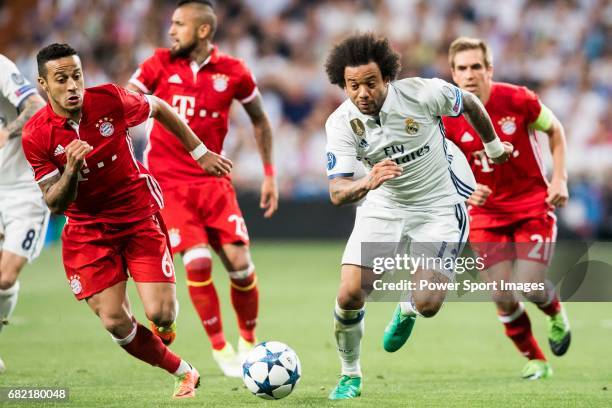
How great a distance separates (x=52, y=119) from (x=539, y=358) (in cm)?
422

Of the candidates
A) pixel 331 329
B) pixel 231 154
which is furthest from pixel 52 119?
pixel 231 154

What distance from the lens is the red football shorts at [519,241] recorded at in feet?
27.0

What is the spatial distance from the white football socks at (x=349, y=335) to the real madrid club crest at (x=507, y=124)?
2.18 metres

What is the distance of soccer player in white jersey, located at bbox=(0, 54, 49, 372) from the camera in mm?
7875

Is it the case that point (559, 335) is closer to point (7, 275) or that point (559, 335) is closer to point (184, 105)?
point (184, 105)

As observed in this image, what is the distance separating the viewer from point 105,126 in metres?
6.58

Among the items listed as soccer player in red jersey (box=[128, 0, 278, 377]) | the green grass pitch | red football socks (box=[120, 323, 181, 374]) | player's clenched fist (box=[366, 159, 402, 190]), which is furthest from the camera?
soccer player in red jersey (box=[128, 0, 278, 377])

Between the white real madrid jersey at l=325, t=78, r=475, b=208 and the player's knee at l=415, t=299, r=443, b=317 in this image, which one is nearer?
the white real madrid jersey at l=325, t=78, r=475, b=208

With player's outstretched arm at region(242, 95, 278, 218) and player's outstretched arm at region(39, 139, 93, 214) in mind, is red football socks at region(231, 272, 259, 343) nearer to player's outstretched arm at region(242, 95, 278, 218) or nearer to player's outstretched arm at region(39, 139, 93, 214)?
player's outstretched arm at region(242, 95, 278, 218)

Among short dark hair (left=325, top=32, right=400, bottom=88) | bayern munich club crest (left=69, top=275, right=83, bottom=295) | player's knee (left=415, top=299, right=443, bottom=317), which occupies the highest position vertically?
short dark hair (left=325, top=32, right=400, bottom=88)

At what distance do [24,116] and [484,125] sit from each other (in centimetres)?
346

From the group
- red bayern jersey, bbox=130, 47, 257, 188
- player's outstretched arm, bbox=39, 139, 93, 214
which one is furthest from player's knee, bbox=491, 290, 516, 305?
player's outstretched arm, bbox=39, 139, 93, 214

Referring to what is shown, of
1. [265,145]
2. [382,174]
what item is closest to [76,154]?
[382,174]

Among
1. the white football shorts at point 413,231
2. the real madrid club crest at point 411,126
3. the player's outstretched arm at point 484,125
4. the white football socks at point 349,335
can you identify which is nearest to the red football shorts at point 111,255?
the white football socks at point 349,335
